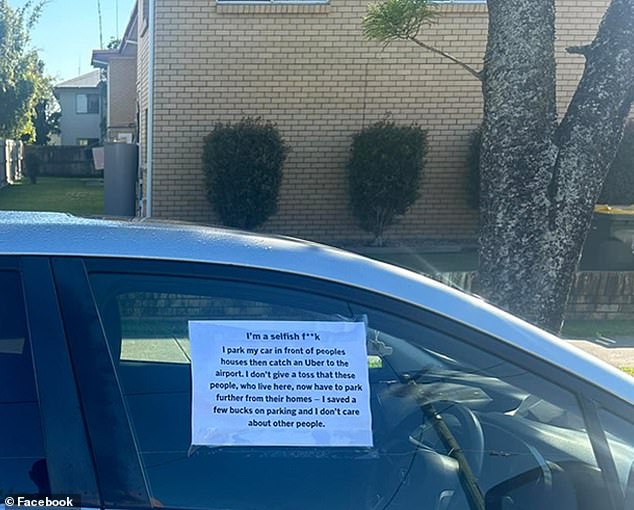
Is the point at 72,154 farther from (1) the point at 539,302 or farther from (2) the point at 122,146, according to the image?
(1) the point at 539,302

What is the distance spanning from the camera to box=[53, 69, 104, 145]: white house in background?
47625mm

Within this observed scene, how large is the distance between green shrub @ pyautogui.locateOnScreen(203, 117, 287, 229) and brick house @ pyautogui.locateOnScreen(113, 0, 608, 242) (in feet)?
2.34

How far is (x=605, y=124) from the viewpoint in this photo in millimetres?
4172

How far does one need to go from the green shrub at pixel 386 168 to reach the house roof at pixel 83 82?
42319mm

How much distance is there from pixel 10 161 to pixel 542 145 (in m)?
28.3

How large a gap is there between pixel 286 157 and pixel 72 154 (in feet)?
102

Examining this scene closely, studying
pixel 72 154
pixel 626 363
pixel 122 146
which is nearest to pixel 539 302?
pixel 626 363

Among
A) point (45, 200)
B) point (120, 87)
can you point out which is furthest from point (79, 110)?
point (45, 200)

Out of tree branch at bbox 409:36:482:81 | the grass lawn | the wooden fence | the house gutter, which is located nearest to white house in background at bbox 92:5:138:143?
the grass lawn

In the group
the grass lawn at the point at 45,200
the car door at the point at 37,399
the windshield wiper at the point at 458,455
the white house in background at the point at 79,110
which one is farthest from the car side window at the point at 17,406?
the white house in background at the point at 79,110

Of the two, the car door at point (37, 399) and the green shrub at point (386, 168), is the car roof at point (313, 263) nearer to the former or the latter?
the car door at point (37, 399)

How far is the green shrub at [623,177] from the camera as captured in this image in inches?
421

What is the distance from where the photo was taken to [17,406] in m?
1.54

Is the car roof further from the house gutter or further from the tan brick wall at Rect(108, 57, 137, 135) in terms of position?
the tan brick wall at Rect(108, 57, 137, 135)
